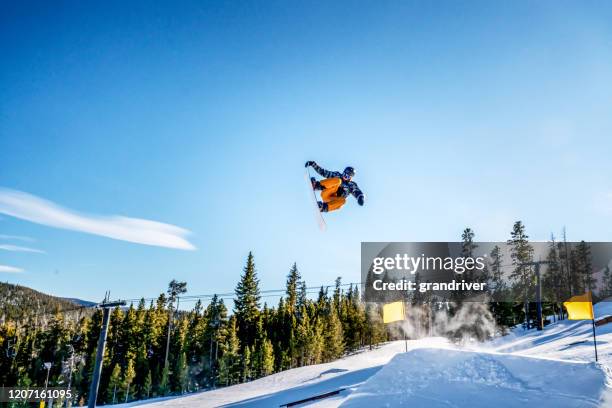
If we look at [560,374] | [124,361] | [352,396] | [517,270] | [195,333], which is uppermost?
[517,270]

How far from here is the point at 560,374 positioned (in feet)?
44.4

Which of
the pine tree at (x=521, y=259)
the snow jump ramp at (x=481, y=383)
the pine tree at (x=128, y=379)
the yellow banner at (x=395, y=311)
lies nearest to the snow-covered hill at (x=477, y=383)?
the snow jump ramp at (x=481, y=383)

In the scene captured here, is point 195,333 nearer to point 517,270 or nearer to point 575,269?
point 517,270

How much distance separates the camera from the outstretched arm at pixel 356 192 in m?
15.1

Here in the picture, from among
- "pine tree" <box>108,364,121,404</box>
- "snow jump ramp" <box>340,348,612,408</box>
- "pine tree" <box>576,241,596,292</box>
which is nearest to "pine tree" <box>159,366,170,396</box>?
"pine tree" <box>108,364,121,404</box>

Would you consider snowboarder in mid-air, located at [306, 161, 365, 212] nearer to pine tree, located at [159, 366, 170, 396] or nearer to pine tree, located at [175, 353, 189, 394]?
pine tree, located at [159, 366, 170, 396]

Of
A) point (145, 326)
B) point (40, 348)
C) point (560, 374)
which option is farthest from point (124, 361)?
point (560, 374)

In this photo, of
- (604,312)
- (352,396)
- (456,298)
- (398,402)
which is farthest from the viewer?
(456,298)

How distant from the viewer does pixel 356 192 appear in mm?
15203

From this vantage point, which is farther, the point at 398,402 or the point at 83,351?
the point at 83,351

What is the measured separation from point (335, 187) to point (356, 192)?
32.8 inches

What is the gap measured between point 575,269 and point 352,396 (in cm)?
6902

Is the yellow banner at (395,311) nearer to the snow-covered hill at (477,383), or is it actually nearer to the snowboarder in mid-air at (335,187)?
the snow-covered hill at (477,383)

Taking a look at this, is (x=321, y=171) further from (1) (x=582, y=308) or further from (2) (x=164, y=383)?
(2) (x=164, y=383)
